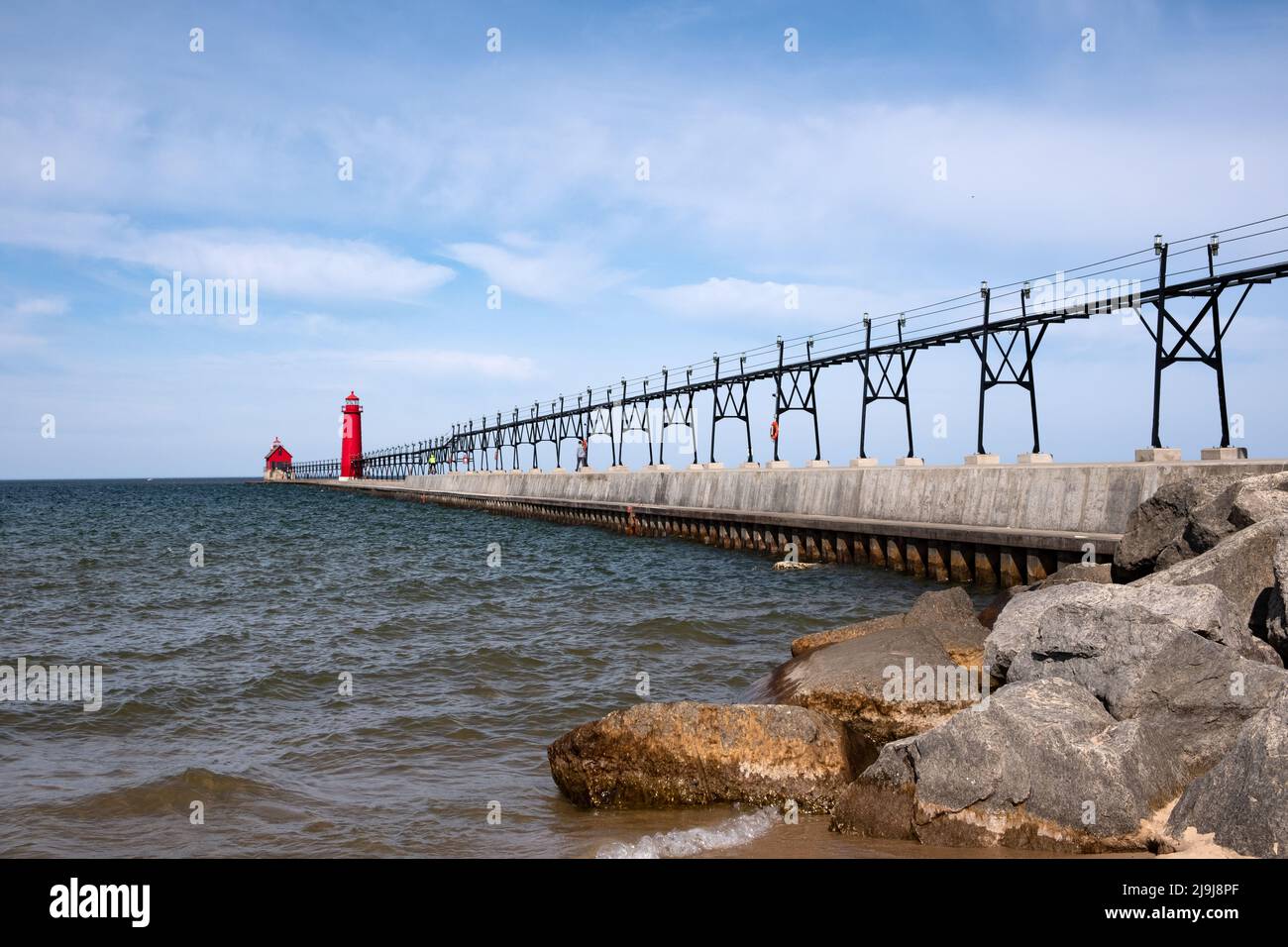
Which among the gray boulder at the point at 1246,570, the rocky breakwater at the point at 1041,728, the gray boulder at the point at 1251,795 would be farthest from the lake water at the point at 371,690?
the gray boulder at the point at 1246,570

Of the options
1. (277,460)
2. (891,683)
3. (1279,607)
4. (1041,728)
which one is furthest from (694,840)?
(277,460)

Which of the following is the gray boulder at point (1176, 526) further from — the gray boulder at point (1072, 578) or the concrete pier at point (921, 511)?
the concrete pier at point (921, 511)

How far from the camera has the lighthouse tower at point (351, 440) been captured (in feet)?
383

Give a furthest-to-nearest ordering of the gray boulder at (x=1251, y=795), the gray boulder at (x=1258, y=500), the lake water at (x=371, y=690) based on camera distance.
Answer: the gray boulder at (x=1258, y=500)
the lake water at (x=371, y=690)
the gray boulder at (x=1251, y=795)

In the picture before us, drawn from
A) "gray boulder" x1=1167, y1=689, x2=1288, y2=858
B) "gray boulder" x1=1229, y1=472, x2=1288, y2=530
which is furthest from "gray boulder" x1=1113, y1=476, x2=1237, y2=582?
"gray boulder" x1=1167, y1=689, x2=1288, y2=858

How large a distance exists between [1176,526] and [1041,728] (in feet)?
21.9

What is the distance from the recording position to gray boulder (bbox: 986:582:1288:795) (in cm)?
652

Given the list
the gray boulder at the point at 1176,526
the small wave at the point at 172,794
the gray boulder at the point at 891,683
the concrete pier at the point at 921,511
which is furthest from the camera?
the concrete pier at the point at 921,511

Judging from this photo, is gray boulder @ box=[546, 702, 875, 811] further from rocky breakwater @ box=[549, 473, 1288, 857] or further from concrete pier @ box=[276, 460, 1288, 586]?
concrete pier @ box=[276, 460, 1288, 586]

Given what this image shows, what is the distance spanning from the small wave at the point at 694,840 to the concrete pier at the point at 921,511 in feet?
36.1

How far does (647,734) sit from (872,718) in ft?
7.38

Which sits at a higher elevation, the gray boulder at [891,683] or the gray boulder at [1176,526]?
the gray boulder at [1176,526]

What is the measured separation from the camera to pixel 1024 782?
6.11 metres

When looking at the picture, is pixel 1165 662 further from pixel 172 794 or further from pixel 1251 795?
pixel 172 794
